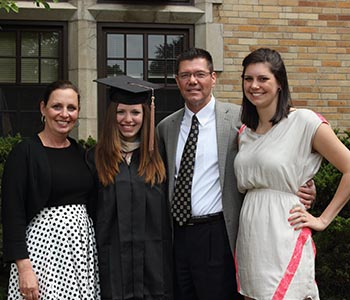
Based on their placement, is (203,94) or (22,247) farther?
(203,94)

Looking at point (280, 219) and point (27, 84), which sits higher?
point (27, 84)

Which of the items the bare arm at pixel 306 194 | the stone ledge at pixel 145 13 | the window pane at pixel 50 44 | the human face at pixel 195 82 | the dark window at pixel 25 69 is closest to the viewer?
the bare arm at pixel 306 194

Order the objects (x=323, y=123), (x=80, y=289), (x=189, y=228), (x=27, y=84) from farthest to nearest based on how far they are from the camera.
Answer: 1. (x=27, y=84)
2. (x=189, y=228)
3. (x=80, y=289)
4. (x=323, y=123)

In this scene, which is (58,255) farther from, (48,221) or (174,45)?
(174,45)

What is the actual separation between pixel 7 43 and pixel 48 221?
15.5 ft

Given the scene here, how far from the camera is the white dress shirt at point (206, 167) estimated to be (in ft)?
13.3

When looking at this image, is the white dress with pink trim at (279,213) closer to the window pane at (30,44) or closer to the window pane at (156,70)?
the window pane at (156,70)

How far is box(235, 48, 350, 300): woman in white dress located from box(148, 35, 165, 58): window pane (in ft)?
14.7

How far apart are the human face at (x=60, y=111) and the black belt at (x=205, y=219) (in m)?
0.95

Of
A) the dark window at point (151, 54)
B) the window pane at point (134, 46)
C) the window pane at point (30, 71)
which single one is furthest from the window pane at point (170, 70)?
the window pane at point (30, 71)

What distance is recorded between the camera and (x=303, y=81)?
8055 mm

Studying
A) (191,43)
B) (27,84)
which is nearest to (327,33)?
(191,43)

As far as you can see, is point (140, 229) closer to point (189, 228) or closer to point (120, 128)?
point (189, 228)

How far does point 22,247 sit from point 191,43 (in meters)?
4.97
